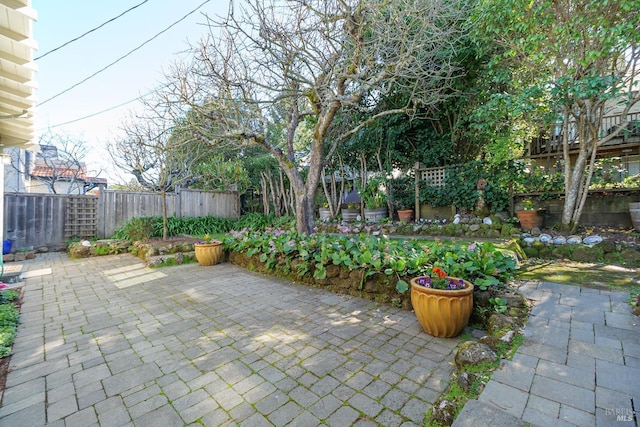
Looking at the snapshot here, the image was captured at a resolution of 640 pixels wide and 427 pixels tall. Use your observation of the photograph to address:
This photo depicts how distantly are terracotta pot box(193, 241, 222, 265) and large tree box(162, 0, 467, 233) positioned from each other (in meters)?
1.81

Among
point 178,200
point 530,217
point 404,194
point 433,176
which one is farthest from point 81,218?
point 530,217

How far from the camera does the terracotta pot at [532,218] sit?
18.8ft

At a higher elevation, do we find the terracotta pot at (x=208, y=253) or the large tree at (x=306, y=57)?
the large tree at (x=306, y=57)

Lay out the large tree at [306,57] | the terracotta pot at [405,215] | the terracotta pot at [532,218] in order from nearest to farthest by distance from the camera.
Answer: the large tree at [306,57]
the terracotta pot at [532,218]
the terracotta pot at [405,215]

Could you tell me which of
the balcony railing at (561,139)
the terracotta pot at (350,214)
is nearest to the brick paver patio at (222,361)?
the terracotta pot at (350,214)

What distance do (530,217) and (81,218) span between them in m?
11.1

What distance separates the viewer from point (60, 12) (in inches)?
199

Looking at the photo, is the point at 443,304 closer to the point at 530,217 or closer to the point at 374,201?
the point at 530,217

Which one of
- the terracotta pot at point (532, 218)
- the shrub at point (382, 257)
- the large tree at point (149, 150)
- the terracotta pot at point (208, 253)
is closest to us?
the shrub at point (382, 257)

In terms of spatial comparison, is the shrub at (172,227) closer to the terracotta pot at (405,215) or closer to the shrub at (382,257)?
the shrub at (382,257)

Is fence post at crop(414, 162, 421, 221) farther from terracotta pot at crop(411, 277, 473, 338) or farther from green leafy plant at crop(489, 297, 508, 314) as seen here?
terracotta pot at crop(411, 277, 473, 338)

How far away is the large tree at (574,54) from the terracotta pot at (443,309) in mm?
4159

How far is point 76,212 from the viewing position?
7.68 meters

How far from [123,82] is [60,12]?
195cm
